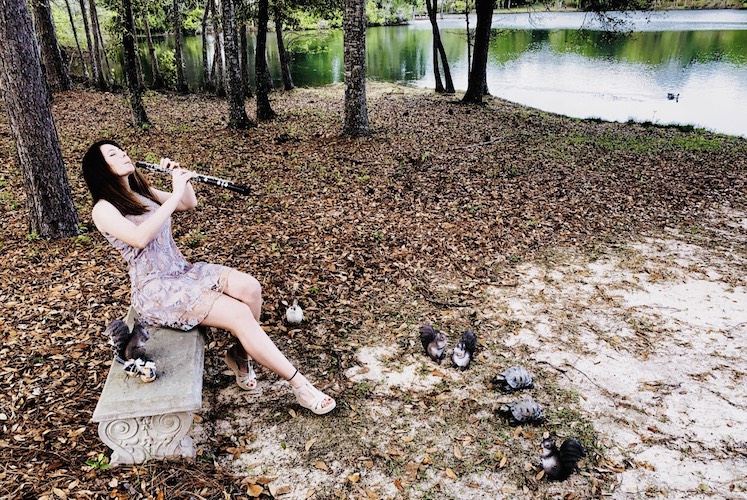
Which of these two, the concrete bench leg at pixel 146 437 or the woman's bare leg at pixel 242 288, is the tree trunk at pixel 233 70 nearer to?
the woman's bare leg at pixel 242 288

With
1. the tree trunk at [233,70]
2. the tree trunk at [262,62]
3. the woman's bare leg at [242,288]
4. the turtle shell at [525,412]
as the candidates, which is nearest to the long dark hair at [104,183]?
the woman's bare leg at [242,288]

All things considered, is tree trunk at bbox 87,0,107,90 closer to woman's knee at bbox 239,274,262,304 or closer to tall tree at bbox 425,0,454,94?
tall tree at bbox 425,0,454,94

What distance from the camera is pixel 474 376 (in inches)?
159

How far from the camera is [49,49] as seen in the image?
14664 millimetres

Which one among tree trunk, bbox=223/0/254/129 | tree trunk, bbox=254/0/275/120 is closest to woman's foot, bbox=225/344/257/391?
tree trunk, bbox=223/0/254/129

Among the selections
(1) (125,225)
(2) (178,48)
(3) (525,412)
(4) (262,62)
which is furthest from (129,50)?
(3) (525,412)

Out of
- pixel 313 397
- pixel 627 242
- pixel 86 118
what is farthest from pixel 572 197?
pixel 86 118

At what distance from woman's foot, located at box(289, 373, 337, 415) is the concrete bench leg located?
78cm

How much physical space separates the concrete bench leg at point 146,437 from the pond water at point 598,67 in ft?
47.9

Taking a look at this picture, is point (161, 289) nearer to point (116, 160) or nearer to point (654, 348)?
point (116, 160)

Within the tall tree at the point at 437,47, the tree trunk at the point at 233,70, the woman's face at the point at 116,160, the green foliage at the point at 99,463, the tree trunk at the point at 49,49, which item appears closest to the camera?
the green foliage at the point at 99,463

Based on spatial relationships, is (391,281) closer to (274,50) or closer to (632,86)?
(632,86)

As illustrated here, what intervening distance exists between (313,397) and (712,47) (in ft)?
127

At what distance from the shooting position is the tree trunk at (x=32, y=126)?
488 cm
